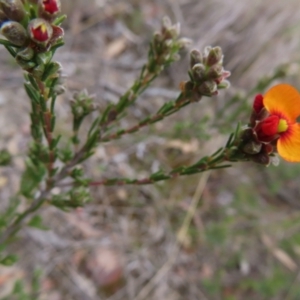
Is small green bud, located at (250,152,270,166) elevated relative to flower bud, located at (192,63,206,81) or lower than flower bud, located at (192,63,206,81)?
lower

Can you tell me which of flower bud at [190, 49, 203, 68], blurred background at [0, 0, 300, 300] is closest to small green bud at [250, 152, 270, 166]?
flower bud at [190, 49, 203, 68]

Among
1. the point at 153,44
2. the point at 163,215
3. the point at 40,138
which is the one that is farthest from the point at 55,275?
the point at 153,44

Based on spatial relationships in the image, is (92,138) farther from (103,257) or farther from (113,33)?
(113,33)

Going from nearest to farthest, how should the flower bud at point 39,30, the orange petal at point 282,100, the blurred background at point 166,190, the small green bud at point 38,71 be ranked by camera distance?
the flower bud at point 39,30
the small green bud at point 38,71
the orange petal at point 282,100
the blurred background at point 166,190

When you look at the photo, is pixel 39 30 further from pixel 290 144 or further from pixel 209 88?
pixel 290 144

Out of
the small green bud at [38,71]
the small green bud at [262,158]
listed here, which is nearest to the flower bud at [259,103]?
the small green bud at [262,158]

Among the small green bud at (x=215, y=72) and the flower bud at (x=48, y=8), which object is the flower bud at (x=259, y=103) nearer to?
the small green bud at (x=215, y=72)

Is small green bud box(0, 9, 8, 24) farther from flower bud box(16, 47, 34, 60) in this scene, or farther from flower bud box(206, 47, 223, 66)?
flower bud box(206, 47, 223, 66)
